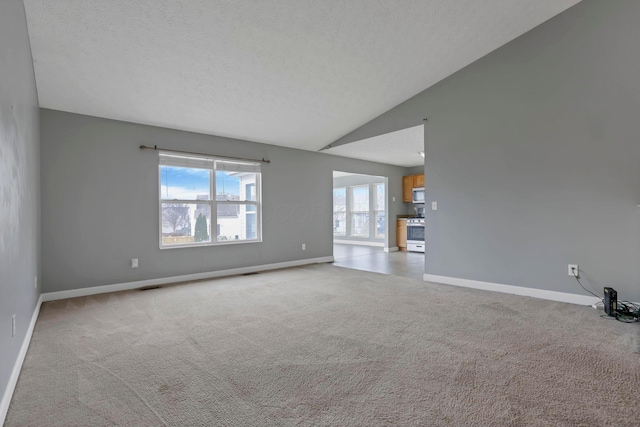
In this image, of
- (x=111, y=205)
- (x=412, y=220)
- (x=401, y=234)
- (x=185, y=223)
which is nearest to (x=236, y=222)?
(x=185, y=223)

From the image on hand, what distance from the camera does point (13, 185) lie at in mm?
2008

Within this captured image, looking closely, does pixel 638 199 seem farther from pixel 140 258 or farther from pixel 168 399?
pixel 140 258

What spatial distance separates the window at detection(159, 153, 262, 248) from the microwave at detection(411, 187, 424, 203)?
4.54 meters

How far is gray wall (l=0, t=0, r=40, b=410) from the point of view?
1.68 metres

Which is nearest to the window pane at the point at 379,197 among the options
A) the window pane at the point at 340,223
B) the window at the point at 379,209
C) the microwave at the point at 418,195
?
the window at the point at 379,209

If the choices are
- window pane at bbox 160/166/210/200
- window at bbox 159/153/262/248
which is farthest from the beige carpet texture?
window pane at bbox 160/166/210/200

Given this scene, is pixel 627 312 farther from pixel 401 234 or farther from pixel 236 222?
pixel 401 234

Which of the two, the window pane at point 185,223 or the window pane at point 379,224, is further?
the window pane at point 379,224

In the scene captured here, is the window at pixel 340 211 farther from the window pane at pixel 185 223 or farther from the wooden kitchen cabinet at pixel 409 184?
the window pane at pixel 185 223

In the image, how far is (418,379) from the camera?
1980mm

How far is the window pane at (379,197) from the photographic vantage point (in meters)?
9.59

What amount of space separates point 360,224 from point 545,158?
6.65m

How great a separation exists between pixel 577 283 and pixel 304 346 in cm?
319

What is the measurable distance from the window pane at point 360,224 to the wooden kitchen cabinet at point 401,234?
137 cm
